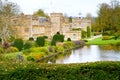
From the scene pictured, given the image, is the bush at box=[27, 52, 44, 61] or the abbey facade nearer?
the bush at box=[27, 52, 44, 61]

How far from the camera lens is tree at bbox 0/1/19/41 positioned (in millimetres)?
36500

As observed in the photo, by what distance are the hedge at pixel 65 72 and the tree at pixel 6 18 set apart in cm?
2731

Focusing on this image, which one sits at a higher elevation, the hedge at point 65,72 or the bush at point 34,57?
the hedge at point 65,72

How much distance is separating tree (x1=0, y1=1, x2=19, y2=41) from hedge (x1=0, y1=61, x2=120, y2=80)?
2731 centimetres

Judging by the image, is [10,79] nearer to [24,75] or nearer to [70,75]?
[24,75]

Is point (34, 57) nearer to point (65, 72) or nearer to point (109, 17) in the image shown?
point (65, 72)

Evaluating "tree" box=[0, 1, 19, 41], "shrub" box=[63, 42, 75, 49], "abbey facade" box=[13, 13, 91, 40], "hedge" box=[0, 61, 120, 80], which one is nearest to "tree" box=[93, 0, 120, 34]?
"abbey facade" box=[13, 13, 91, 40]

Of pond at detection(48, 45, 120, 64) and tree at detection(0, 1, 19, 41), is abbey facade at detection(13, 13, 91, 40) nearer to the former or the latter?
tree at detection(0, 1, 19, 41)

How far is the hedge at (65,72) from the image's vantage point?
9195 mm

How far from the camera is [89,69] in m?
9.29

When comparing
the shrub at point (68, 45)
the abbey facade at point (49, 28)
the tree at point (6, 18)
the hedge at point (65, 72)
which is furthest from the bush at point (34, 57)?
the abbey facade at point (49, 28)

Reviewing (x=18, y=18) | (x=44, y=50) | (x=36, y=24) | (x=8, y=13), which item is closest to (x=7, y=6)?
(x=8, y=13)

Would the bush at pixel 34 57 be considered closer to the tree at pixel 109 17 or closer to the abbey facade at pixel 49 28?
the abbey facade at pixel 49 28

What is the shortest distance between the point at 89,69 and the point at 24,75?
191 centimetres
